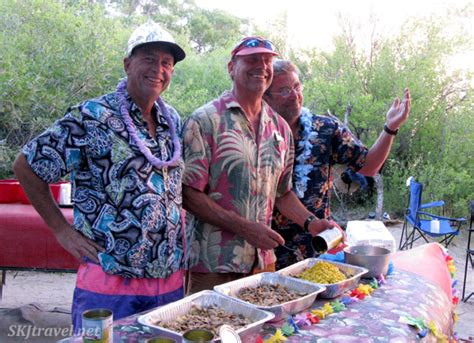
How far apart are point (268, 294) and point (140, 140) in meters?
0.75

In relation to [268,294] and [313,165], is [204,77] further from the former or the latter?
[268,294]

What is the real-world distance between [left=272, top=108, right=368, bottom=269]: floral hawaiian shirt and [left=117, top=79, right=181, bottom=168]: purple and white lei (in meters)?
0.81

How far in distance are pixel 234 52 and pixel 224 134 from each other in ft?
1.27

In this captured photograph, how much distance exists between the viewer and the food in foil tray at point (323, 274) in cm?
199

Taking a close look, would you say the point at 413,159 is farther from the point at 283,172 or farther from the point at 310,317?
the point at 310,317

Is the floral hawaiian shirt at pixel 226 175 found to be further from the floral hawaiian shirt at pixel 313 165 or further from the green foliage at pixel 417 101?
the green foliage at pixel 417 101

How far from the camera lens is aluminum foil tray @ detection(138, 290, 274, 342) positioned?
55.7 inches

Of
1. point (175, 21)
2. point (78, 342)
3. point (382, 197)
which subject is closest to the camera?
point (78, 342)

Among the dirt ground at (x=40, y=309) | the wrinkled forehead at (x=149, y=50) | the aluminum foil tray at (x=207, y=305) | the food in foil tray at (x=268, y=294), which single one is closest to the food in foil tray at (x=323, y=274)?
the food in foil tray at (x=268, y=294)

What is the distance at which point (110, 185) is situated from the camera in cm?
185

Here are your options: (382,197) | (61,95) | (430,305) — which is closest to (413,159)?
(382,197)

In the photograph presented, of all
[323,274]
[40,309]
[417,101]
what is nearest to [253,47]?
[323,274]

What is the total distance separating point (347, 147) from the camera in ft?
9.28

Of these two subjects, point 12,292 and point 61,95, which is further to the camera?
point 61,95
